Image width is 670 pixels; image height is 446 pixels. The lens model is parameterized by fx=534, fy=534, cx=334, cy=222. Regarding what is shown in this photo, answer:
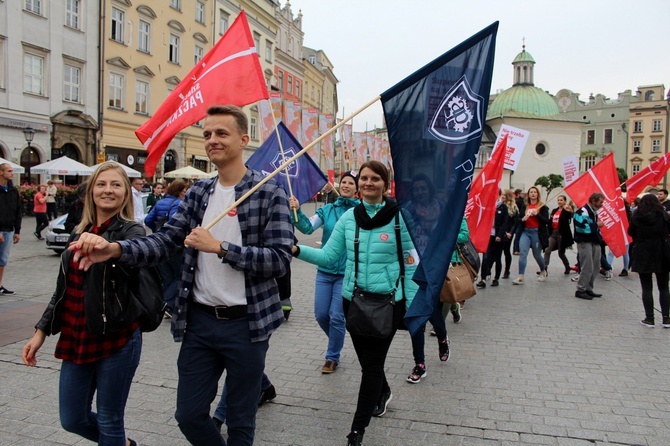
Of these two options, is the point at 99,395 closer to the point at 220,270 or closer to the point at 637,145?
the point at 220,270

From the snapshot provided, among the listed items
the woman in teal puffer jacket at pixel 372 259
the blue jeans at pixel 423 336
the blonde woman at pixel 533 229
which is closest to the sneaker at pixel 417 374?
the blue jeans at pixel 423 336

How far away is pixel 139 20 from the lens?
103 ft

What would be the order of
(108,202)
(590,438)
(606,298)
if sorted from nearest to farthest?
(108,202) < (590,438) < (606,298)

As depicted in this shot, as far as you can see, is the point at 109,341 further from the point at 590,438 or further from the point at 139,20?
the point at 139,20

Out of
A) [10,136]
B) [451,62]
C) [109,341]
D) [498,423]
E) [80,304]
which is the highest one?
[10,136]

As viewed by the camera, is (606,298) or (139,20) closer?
(606,298)

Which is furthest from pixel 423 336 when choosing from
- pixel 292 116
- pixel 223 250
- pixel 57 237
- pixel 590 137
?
pixel 590 137

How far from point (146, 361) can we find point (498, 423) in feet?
11.2

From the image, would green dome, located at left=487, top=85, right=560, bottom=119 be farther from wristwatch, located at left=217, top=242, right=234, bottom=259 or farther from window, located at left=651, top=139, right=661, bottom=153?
wristwatch, located at left=217, top=242, right=234, bottom=259

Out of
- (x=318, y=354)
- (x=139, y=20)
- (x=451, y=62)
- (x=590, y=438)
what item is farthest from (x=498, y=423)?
(x=139, y=20)

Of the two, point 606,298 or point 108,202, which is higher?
point 108,202

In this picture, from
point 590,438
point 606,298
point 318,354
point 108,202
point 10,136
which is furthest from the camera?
point 10,136

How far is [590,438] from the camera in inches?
149

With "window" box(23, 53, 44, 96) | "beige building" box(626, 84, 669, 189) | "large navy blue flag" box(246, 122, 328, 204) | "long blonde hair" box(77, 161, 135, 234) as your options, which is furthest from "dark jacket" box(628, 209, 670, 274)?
"beige building" box(626, 84, 669, 189)
